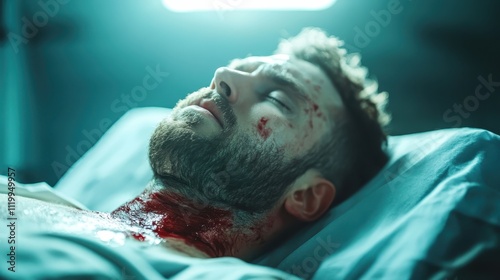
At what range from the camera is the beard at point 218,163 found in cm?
93

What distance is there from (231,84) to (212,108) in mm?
74

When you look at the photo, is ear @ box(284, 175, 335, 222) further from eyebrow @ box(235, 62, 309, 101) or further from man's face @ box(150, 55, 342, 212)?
eyebrow @ box(235, 62, 309, 101)

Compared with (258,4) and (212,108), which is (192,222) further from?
(258,4)

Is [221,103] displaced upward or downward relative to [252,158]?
upward

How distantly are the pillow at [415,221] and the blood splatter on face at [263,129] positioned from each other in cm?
24

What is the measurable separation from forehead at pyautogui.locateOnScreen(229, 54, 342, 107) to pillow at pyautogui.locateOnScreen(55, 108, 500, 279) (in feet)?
0.75

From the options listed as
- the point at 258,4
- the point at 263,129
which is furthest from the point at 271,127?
the point at 258,4

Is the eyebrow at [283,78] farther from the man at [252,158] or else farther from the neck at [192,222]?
the neck at [192,222]

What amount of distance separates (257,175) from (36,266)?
50cm

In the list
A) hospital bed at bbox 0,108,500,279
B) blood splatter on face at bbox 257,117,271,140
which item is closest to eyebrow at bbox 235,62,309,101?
blood splatter on face at bbox 257,117,271,140

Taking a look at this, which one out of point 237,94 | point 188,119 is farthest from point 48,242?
point 237,94

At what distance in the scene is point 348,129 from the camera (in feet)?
3.73

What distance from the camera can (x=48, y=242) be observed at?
61cm

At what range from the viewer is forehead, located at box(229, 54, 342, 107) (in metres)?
1.07
